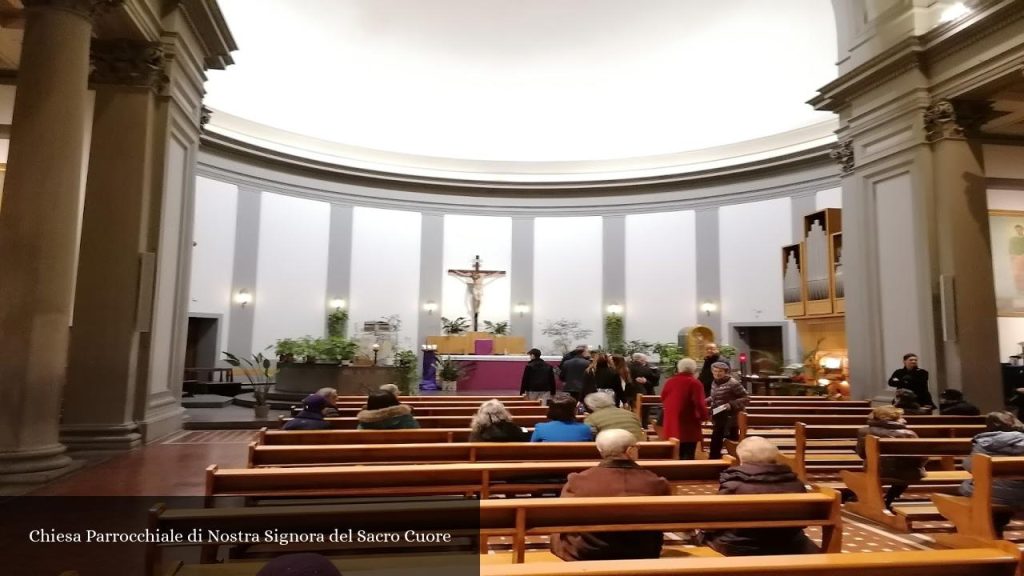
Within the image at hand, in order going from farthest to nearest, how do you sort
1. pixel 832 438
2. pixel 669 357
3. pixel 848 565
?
pixel 669 357
pixel 832 438
pixel 848 565

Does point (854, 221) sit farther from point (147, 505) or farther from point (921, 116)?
point (147, 505)

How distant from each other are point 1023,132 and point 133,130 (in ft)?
40.2

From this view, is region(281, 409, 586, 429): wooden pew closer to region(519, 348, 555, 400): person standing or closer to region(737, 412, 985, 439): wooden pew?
region(737, 412, 985, 439): wooden pew

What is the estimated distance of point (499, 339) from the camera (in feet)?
55.9

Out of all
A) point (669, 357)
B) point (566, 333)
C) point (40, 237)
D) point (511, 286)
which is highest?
Result: point (511, 286)

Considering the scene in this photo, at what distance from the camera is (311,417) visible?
515 centimetres

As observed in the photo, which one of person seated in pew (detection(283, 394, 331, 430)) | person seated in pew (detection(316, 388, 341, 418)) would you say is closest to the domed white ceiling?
person seated in pew (detection(316, 388, 341, 418))

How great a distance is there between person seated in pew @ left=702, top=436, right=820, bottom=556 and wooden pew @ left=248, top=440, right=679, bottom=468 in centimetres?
97

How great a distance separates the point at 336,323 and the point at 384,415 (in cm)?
1245

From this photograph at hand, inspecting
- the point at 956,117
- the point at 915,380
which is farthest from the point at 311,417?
the point at 956,117

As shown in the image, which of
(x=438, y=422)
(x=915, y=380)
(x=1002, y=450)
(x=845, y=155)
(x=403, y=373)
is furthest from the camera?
(x=403, y=373)

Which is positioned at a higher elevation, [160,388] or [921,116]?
[921,116]

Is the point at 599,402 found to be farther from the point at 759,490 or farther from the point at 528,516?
the point at 528,516

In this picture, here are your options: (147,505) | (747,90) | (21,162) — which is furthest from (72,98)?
(747,90)
